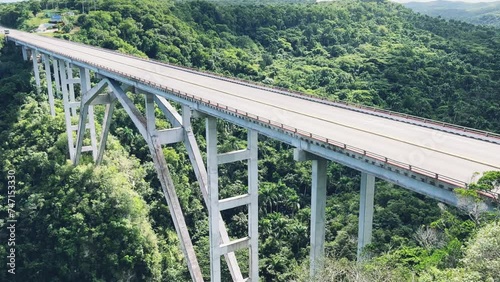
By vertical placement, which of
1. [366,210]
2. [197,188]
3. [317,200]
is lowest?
[197,188]

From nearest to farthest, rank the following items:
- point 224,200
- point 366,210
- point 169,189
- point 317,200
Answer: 1. point 366,210
2. point 317,200
3. point 224,200
4. point 169,189

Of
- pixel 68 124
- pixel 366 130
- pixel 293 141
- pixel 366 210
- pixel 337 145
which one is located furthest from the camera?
pixel 68 124

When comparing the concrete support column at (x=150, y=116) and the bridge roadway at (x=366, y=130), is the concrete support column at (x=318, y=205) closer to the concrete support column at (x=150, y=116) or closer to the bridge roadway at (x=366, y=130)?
the bridge roadway at (x=366, y=130)

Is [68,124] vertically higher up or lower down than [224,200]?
lower down

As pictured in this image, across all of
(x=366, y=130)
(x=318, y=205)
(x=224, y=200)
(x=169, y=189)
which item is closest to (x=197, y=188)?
(x=169, y=189)

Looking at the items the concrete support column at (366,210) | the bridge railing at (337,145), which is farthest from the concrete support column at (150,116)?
the concrete support column at (366,210)

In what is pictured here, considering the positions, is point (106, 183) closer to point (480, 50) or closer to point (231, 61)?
point (231, 61)

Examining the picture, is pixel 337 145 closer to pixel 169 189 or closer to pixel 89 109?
pixel 169 189
